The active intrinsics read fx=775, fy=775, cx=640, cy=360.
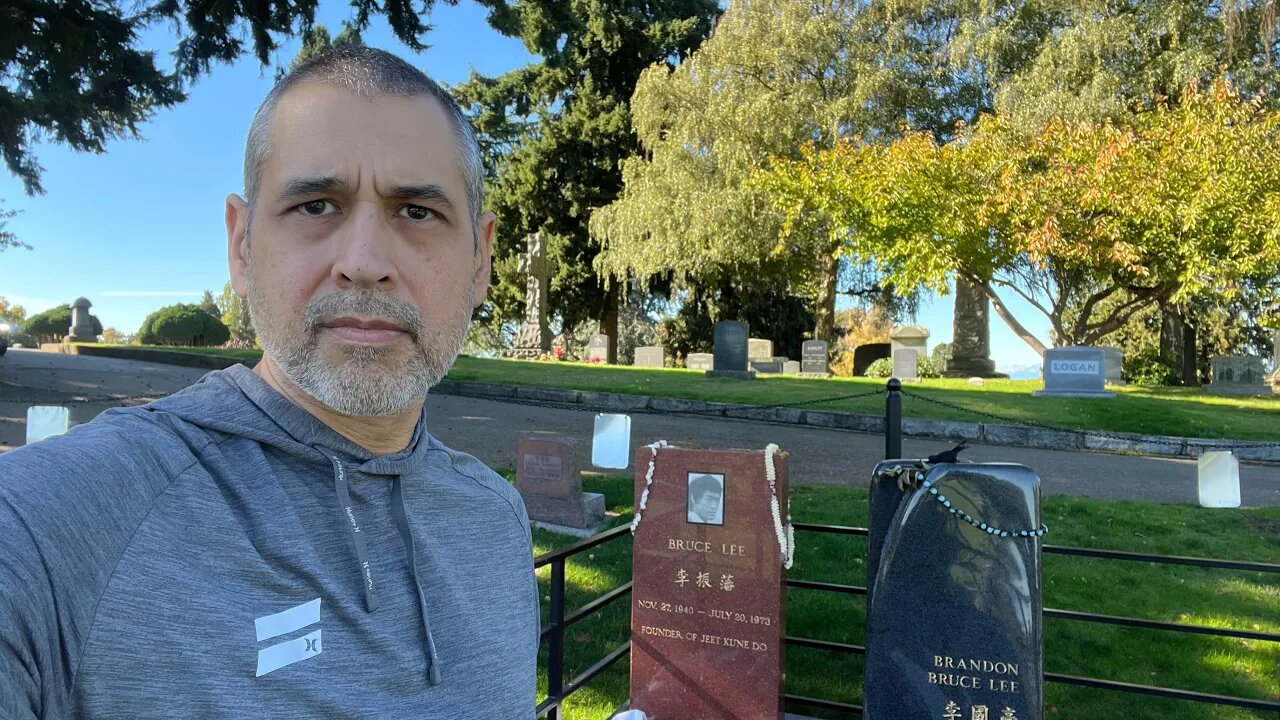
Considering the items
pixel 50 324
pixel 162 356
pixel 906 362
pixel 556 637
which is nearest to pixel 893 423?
pixel 556 637

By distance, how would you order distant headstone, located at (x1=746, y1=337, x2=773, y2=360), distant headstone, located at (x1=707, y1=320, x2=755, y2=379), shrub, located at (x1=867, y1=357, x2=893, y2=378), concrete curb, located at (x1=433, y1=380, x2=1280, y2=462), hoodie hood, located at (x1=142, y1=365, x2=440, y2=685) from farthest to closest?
distant headstone, located at (x1=746, y1=337, x2=773, y2=360) → shrub, located at (x1=867, y1=357, x2=893, y2=378) → distant headstone, located at (x1=707, y1=320, x2=755, y2=379) → concrete curb, located at (x1=433, y1=380, x2=1280, y2=462) → hoodie hood, located at (x1=142, y1=365, x2=440, y2=685)

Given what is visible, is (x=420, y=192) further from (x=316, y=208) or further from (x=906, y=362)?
(x=906, y=362)

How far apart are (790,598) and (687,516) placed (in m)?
2.06

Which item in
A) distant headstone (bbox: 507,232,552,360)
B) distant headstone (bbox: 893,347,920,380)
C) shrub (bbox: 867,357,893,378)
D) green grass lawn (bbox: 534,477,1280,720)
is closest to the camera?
green grass lawn (bbox: 534,477,1280,720)

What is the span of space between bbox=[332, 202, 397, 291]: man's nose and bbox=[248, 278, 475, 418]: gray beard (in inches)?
0.7

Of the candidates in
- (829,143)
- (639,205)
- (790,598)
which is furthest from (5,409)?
(829,143)

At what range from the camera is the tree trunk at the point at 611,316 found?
30656 millimetres

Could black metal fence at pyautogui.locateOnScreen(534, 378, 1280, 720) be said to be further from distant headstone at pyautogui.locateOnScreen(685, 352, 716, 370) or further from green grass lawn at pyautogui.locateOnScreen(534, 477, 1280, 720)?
distant headstone at pyautogui.locateOnScreen(685, 352, 716, 370)

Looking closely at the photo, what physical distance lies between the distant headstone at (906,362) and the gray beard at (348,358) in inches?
766

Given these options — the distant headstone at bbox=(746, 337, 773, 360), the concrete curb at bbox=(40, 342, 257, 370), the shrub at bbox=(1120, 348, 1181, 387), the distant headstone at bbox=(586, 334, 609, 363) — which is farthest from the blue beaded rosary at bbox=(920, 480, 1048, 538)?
the shrub at bbox=(1120, 348, 1181, 387)

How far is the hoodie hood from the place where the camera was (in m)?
1.01

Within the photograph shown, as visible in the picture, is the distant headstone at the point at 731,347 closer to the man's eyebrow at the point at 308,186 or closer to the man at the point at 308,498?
the man at the point at 308,498

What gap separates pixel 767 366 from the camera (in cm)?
2366

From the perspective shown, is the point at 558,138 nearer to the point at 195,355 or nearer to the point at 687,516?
the point at 195,355
